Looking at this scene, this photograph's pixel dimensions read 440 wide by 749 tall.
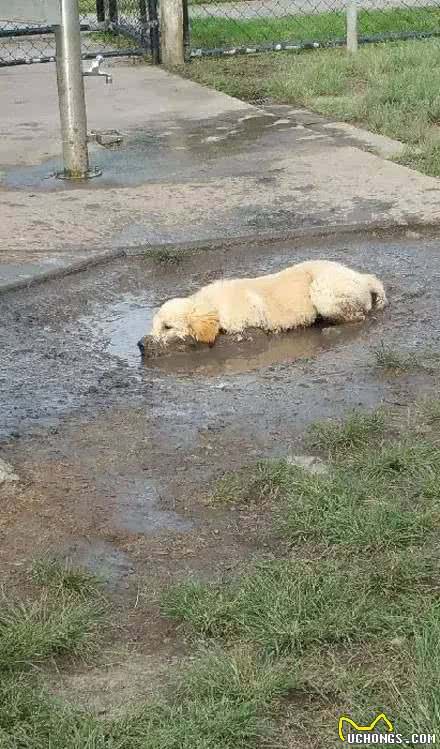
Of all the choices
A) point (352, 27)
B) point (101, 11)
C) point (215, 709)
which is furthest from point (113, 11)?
point (215, 709)

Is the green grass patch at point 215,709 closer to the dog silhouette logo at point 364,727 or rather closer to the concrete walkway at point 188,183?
the dog silhouette logo at point 364,727

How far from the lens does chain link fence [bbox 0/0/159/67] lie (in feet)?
42.0

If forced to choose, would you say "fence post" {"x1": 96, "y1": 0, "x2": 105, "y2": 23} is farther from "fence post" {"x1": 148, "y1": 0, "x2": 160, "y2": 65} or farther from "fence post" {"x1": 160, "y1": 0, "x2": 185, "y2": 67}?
"fence post" {"x1": 160, "y1": 0, "x2": 185, "y2": 67}

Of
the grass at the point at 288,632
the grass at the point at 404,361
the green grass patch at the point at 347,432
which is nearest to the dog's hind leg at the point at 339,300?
the grass at the point at 404,361

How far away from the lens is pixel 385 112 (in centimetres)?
934

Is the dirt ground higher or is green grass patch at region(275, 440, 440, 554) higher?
green grass patch at region(275, 440, 440, 554)

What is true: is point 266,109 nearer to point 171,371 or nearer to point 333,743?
point 171,371

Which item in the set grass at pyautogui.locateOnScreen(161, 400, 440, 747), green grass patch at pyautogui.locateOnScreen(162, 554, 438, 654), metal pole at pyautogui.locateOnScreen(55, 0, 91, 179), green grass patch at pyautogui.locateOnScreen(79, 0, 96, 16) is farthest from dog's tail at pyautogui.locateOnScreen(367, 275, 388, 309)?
green grass patch at pyautogui.locateOnScreen(79, 0, 96, 16)

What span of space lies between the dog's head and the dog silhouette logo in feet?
8.89

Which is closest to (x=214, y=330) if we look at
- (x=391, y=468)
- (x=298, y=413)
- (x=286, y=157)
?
(x=298, y=413)

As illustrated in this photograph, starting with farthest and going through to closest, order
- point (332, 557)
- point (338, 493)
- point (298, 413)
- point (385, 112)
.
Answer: point (385, 112)
point (298, 413)
point (338, 493)
point (332, 557)

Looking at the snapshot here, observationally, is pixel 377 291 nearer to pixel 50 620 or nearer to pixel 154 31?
pixel 50 620

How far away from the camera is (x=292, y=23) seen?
1514cm

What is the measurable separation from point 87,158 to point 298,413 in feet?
13.2
